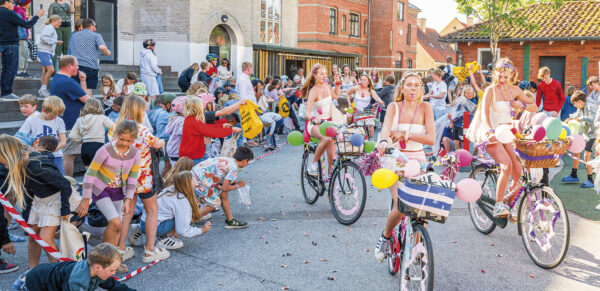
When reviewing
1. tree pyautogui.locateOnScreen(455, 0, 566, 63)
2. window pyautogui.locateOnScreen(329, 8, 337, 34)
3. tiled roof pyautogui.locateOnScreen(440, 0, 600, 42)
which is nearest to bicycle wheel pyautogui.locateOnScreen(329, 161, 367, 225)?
tree pyautogui.locateOnScreen(455, 0, 566, 63)

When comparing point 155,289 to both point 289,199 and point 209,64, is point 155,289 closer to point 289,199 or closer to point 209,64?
point 289,199

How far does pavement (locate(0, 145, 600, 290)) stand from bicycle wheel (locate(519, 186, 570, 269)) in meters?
0.15

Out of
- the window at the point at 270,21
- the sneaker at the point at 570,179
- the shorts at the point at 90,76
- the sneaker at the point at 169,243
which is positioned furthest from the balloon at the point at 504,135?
the window at the point at 270,21

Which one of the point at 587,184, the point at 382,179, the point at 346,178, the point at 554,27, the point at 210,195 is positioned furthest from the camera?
the point at 554,27

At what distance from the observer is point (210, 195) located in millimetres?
6617

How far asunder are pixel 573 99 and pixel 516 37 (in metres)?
25.5

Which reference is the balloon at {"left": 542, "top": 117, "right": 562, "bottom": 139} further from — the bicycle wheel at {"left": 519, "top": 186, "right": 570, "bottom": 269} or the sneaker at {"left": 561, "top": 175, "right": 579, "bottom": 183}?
the sneaker at {"left": 561, "top": 175, "right": 579, "bottom": 183}

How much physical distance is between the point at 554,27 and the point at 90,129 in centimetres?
3274

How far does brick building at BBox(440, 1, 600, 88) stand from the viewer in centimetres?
3238

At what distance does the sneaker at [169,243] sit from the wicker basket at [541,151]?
12.5 feet

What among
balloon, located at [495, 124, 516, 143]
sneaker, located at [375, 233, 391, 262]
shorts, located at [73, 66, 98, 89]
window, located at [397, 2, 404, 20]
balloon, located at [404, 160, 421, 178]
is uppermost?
window, located at [397, 2, 404, 20]

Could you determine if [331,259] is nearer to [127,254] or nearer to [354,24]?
[127,254]

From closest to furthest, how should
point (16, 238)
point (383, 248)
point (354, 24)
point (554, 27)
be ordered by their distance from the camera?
point (383, 248)
point (16, 238)
point (554, 27)
point (354, 24)

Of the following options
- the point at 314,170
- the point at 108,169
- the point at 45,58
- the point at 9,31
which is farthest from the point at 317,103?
the point at 45,58
